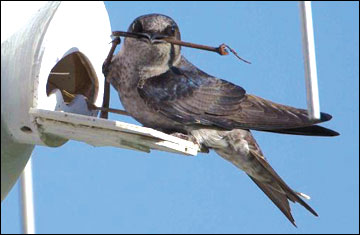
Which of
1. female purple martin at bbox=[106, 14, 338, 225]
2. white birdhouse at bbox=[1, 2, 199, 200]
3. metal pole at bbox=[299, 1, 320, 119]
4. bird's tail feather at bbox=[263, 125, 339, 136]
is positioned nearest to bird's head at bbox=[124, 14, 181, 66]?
female purple martin at bbox=[106, 14, 338, 225]

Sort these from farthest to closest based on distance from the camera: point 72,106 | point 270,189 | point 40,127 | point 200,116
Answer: point 270,189
point 200,116
point 72,106
point 40,127

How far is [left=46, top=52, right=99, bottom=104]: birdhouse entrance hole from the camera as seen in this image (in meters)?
5.24

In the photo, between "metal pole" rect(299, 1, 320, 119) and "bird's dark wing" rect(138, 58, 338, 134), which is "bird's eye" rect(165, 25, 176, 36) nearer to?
"bird's dark wing" rect(138, 58, 338, 134)

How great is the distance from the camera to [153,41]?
5.21 m

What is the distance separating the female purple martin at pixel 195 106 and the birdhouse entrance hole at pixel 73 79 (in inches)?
4.0

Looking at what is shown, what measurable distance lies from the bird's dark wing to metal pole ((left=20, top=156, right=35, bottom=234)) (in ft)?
2.40

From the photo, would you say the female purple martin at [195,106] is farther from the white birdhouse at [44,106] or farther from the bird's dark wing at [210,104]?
the white birdhouse at [44,106]

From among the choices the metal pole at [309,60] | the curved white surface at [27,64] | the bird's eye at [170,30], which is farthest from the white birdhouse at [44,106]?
the metal pole at [309,60]

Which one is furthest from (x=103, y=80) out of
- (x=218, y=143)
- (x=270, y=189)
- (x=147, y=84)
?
(x=270, y=189)

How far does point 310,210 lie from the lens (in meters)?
5.22

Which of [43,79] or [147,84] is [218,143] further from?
[43,79]

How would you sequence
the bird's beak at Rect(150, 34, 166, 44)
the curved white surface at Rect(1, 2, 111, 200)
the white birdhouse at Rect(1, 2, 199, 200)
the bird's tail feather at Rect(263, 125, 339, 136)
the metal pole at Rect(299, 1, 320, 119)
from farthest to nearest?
the bird's tail feather at Rect(263, 125, 339, 136), the bird's beak at Rect(150, 34, 166, 44), the curved white surface at Rect(1, 2, 111, 200), the white birdhouse at Rect(1, 2, 199, 200), the metal pole at Rect(299, 1, 320, 119)

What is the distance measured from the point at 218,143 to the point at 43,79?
1.25m

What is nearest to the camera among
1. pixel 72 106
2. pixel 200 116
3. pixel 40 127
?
pixel 40 127
